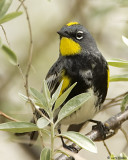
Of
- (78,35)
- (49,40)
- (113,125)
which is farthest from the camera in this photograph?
(49,40)

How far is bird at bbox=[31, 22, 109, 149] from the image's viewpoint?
2.94 m

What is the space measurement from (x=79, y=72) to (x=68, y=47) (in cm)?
28

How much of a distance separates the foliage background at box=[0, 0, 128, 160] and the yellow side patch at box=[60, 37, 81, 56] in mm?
605

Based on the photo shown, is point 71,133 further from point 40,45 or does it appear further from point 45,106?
point 40,45

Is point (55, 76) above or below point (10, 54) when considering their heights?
below

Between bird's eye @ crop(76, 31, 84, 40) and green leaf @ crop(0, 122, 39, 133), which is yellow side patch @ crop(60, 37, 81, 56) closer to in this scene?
bird's eye @ crop(76, 31, 84, 40)

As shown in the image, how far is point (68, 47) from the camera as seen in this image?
3.13 m

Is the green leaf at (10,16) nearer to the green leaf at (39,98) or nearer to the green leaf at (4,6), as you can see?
the green leaf at (4,6)

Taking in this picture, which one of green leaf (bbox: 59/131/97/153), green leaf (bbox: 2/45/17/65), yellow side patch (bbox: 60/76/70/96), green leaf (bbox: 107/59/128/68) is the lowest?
yellow side patch (bbox: 60/76/70/96)

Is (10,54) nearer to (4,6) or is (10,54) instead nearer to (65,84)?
(4,6)

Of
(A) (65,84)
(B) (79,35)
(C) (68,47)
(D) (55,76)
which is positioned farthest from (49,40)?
(A) (65,84)

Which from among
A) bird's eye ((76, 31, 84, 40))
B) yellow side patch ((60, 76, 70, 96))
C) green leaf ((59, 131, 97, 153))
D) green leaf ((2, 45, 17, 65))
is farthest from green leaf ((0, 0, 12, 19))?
bird's eye ((76, 31, 84, 40))

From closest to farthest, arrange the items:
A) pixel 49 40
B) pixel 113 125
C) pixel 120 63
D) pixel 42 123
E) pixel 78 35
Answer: pixel 42 123 → pixel 120 63 → pixel 113 125 → pixel 78 35 → pixel 49 40

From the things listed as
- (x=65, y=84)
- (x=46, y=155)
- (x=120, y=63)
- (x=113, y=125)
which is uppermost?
(x=120, y=63)
